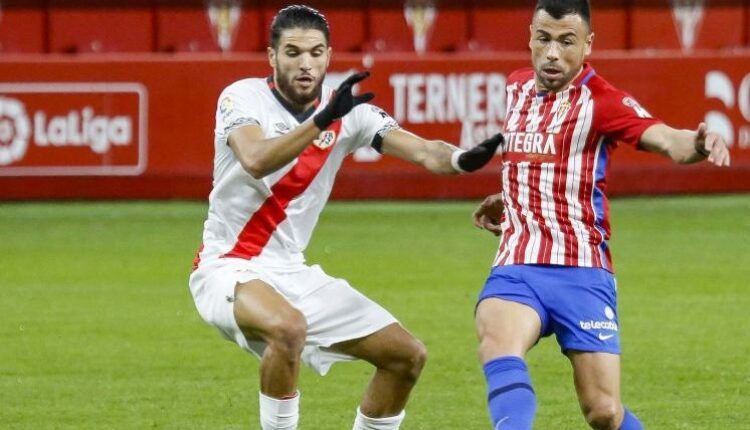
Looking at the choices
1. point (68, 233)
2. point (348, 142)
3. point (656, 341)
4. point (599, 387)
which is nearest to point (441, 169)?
point (348, 142)

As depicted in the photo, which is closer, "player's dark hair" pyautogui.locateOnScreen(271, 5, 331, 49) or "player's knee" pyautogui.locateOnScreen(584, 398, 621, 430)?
"player's knee" pyautogui.locateOnScreen(584, 398, 621, 430)

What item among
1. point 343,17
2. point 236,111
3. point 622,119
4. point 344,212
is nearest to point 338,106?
point 236,111

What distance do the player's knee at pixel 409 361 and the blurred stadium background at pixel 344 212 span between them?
3.59 feet

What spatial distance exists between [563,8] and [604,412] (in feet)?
5.36

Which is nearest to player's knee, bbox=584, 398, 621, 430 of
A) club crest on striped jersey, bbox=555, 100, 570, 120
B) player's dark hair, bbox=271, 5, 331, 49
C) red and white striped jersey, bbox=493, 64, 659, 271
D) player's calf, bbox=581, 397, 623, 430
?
player's calf, bbox=581, 397, 623, 430

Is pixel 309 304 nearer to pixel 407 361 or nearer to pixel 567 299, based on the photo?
pixel 407 361

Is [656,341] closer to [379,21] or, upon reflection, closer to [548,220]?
[548,220]

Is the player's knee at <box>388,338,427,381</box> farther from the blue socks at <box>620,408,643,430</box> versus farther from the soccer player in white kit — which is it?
the blue socks at <box>620,408,643,430</box>

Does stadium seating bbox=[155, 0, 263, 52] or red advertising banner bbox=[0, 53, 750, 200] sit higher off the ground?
stadium seating bbox=[155, 0, 263, 52]

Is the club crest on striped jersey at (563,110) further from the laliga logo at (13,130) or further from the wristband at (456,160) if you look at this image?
the laliga logo at (13,130)

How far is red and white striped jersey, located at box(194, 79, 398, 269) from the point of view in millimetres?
7582

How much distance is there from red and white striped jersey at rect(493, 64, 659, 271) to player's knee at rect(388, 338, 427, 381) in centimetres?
64

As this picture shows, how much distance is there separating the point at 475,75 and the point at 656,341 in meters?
8.30

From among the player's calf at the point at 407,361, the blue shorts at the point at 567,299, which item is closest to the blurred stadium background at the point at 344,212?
the player's calf at the point at 407,361
